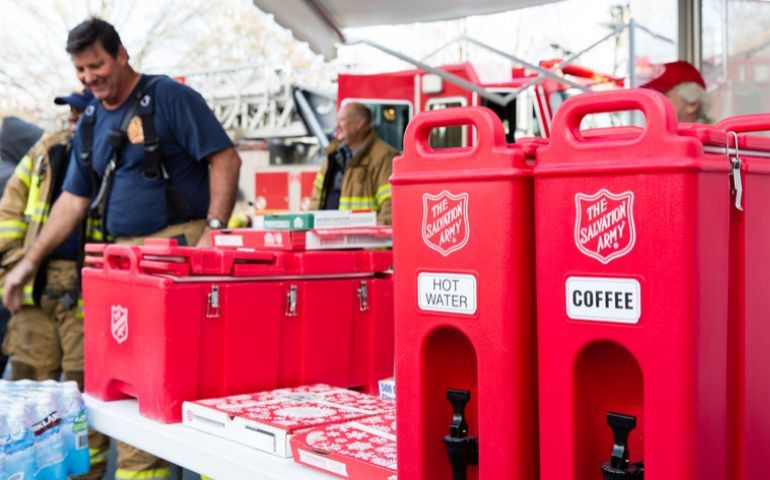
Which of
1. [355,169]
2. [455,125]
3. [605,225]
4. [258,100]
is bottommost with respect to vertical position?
[605,225]

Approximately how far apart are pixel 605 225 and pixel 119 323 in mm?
1632

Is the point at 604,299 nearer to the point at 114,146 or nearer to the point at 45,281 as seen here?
the point at 114,146

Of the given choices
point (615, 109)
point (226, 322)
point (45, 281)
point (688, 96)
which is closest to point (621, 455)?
point (615, 109)

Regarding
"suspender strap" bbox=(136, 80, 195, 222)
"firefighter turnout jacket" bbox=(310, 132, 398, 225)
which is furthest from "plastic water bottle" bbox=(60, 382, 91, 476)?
"firefighter turnout jacket" bbox=(310, 132, 398, 225)

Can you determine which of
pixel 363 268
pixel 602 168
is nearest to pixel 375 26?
pixel 363 268

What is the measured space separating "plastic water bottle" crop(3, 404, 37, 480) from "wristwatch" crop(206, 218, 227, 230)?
1275mm

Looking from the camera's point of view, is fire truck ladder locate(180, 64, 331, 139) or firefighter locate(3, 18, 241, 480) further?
fire truck ladder locate(180, 64, 331, 139)

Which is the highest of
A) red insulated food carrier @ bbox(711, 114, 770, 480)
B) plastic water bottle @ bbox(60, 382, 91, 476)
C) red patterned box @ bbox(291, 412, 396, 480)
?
red insulated food carrier @ bbox(711, 114, 770, 480)

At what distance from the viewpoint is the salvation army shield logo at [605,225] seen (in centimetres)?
113

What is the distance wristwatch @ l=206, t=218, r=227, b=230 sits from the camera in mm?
3320

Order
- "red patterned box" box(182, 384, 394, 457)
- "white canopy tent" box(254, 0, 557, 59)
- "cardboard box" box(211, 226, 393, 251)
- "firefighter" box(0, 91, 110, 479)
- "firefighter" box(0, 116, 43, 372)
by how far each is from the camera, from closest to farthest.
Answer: "red patterned box" box(182, 384, 394, 457), "cardboard box" box(211, 226, 393, 251), "white canopy tent" box(254, 0, 557, 59), "firefighter" box(0, 91, 110, 479), "firefighter" box(0, 116, 43, 372)

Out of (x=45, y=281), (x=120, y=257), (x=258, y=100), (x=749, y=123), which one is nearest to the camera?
(x=749, y=123)

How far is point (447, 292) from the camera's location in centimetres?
132

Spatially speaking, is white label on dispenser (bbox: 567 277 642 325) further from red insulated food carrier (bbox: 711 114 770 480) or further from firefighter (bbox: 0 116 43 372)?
firefighter (bbox: 0 116 43 372)
